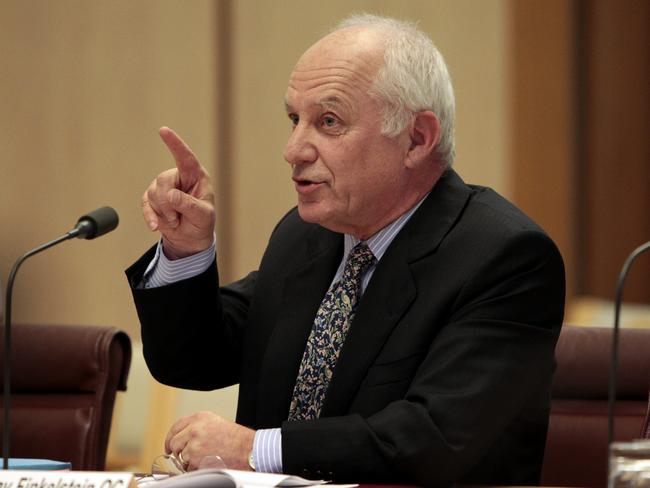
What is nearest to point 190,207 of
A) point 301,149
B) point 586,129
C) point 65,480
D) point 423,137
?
point 301,149

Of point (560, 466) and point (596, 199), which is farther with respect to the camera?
point (596, 199)

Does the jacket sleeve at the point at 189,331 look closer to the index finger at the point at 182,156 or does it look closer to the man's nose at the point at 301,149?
the index finger at the point at 182,156

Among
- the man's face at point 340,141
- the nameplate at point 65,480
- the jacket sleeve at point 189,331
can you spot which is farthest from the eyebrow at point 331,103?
the nameplate at point 65,480

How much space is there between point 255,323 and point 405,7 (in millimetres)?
3210

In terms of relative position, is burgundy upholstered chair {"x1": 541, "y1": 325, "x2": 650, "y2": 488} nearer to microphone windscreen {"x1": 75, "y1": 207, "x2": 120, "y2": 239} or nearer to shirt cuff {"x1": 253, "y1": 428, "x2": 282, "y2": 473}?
shirt cuff {"x1": 253, "y1": 428, "x2": 282, "y2": 473}

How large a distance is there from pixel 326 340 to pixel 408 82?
536 millimetres

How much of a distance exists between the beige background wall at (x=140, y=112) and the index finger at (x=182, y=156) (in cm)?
309

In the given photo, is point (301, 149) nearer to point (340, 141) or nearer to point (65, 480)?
point (340, 141)

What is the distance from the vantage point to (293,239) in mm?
2543

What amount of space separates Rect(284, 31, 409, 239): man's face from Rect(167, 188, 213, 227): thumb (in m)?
0.19

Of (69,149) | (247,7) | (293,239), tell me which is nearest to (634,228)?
(247,7)

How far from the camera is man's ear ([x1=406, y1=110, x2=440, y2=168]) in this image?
2309 mm

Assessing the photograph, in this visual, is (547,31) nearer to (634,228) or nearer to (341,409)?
(634,228)

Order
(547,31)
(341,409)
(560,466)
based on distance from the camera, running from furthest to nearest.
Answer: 1. (547,31)
2. (560,466)
3. (341,409)
